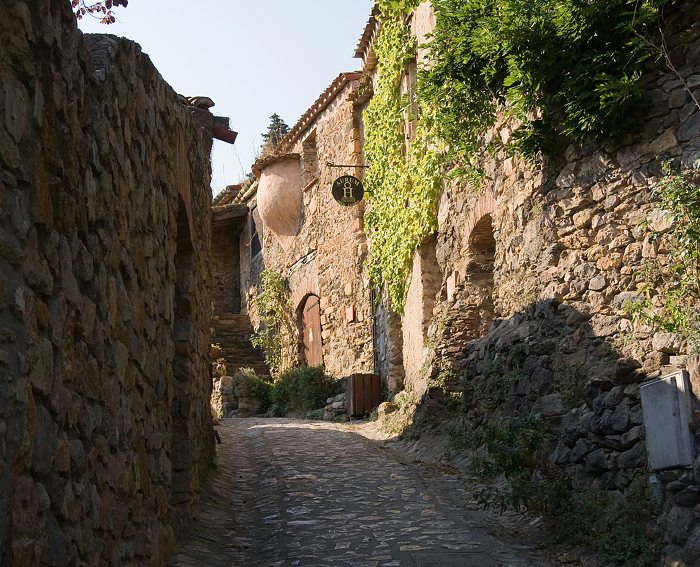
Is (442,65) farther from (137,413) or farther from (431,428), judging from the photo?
(137,413)

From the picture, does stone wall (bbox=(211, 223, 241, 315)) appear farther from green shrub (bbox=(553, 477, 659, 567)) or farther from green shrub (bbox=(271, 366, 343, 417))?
green shrub (bbox=(553, 477, 659, 567))

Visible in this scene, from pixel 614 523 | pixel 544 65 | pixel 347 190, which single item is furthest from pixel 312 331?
pixel 614 523

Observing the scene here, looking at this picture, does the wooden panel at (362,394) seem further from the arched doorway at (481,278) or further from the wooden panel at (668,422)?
the wooden panel at (668,422)

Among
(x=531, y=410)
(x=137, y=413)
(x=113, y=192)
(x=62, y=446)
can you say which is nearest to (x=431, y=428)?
(x=531, y=410)

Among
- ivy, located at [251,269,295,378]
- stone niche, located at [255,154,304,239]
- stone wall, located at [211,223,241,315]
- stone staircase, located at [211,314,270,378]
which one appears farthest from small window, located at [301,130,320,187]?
stone wall, located at [211,223,241,315]

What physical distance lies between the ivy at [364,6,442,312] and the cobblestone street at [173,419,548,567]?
3.21m

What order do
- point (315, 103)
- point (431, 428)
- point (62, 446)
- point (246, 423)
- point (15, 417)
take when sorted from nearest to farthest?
point (15, 417) → point (62, 446) → point (431, 428) → point (246, 423) → point (315, 103)

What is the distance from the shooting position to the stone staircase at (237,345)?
1925 centimetres

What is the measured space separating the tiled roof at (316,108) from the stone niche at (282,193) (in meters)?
0.46

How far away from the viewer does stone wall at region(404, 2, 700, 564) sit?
5836 millimetres

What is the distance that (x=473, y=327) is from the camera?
1006cm

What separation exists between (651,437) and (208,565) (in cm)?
276

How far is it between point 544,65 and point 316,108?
10.5m

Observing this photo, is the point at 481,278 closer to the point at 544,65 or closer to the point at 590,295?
the point at 590,295
